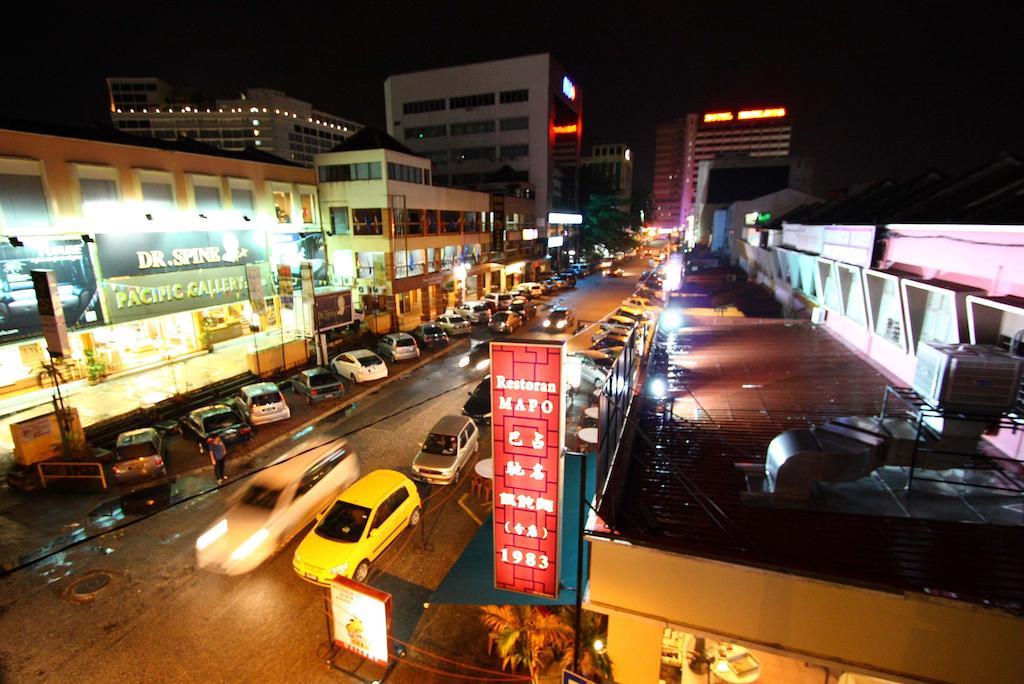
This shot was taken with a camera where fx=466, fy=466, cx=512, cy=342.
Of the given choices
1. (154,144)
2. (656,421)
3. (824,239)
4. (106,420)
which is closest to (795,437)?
(656,421)

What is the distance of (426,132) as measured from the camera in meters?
66.4

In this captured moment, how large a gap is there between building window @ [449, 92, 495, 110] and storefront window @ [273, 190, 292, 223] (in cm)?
4077

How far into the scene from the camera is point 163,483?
14.3 meters

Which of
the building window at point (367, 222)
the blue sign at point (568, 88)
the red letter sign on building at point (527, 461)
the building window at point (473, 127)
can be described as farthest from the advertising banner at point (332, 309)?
the blue sign at point (568, 88)

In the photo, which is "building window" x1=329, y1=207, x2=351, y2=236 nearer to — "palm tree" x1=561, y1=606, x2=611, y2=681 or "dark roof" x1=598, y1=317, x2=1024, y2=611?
"dark roof" x1=598, y1=317, x2=1024, y2=611

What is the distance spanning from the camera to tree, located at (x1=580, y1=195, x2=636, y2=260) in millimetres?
77562

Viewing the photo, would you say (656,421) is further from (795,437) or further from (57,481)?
(57,481)

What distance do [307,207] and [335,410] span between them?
1837 centimetres

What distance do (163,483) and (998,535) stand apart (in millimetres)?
19004

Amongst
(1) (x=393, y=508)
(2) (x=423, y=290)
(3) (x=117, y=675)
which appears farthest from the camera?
(2) (x=423, y=290)

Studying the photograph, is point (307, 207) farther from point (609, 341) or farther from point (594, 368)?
point (594, 368)

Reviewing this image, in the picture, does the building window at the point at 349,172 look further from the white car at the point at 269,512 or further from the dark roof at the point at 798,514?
the dark roof at the point at 798,514

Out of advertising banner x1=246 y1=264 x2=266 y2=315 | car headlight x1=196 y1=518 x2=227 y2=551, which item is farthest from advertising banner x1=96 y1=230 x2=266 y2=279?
car headlight x1=196 y1=518 x2=227 y2=551

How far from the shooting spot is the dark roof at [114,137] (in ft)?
63.7
